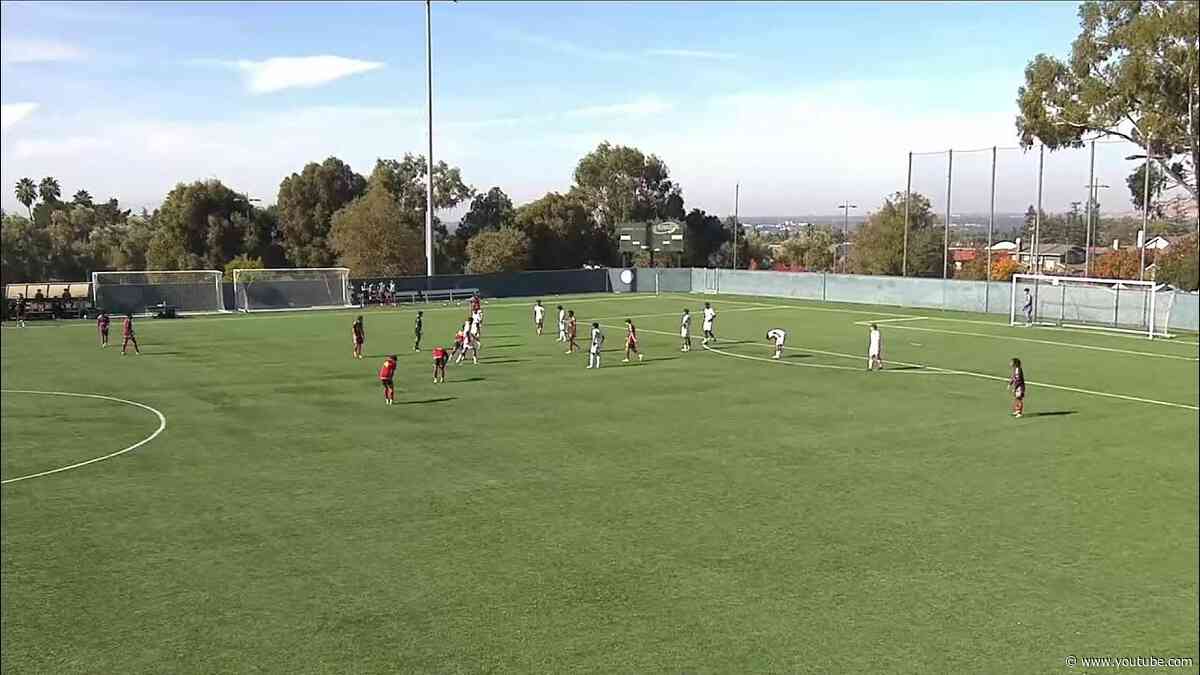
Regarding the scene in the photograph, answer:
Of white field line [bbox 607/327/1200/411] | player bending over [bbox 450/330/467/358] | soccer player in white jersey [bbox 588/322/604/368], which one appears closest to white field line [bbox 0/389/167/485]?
player bending over [bbox 450/330/467/358]

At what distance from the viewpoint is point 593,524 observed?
16406 mm

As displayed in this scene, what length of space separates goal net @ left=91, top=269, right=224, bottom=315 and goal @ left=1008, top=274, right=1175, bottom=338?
1881 inches

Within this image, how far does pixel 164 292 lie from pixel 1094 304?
53.3 metres

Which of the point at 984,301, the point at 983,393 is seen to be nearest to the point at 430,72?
the point at 984,301

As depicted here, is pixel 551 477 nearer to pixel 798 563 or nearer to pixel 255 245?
pixel 798 563

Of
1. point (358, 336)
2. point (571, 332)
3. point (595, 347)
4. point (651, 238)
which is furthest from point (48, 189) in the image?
point (651, 238)

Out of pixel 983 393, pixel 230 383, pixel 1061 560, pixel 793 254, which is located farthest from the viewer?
pixel 793 254

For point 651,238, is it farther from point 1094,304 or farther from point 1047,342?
point 1047,342

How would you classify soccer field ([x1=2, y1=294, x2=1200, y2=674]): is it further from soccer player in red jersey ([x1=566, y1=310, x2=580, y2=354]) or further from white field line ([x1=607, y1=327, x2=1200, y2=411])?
soccer player in red jersey ([x1=566, y1=310, x2=580, y2=354])

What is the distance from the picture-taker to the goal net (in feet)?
187

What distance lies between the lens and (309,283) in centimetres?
6625

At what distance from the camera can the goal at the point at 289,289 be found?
210 feet

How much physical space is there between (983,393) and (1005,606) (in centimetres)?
1884

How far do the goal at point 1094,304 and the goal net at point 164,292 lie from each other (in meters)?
47.8
